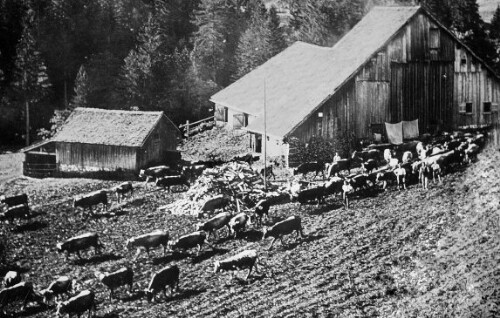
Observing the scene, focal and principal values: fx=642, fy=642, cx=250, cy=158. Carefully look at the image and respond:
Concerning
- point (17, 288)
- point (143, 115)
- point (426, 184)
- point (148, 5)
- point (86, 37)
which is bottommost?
point (17, 288)

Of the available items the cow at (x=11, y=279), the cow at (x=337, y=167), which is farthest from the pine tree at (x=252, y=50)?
the cow at (x=11, y=279)

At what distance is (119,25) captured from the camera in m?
67.1

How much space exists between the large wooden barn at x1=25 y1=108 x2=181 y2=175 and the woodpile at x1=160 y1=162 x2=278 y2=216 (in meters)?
9.93

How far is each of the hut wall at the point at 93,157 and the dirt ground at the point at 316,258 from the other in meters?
9.46

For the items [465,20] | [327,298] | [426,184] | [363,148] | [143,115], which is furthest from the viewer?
[465,20]

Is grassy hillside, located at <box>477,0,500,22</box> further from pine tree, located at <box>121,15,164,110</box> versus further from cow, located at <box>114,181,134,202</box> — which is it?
cow, located at <box>114,181,134,202</box>

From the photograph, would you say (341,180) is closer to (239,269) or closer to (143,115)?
(239,269)

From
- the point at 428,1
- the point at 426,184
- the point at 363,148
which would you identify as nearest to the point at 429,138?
the point at 363,148

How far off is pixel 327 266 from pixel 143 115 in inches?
1012

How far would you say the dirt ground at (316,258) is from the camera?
17938 millimetres

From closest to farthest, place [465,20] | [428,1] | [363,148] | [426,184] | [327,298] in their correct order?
1. [327,298]
2. [426,184]
3. [363,148]
4. [465,20]
5. [428,1]

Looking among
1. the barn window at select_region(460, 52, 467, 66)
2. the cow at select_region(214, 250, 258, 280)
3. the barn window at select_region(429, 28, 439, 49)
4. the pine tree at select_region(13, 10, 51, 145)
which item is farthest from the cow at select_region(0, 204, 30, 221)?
the barn window at select_region(460, 52, 467, 66)

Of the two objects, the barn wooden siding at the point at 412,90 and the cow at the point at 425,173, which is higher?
the barn wooden siding at the point at 412,90

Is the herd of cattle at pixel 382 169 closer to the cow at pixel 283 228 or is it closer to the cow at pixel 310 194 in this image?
the cow at pixel 310 194
